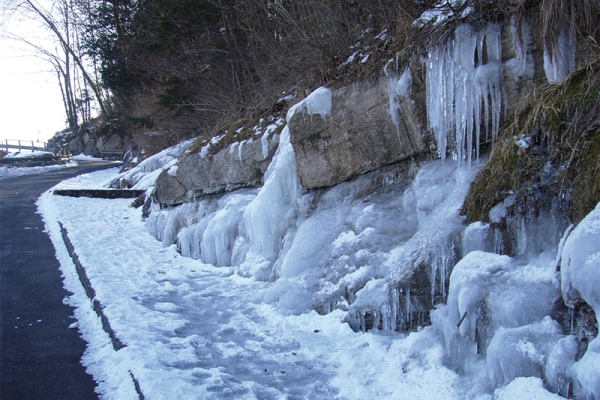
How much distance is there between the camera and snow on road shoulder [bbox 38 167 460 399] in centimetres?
365

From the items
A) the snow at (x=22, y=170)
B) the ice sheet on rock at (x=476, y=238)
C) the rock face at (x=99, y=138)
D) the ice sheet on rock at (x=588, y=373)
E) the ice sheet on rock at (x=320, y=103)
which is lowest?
the ice sheet on rock at (x=588, y=373)

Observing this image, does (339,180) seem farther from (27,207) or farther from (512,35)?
(27,207)

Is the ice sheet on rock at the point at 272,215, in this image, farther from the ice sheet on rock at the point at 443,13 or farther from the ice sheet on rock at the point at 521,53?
the ice sheet on rock at the point at 521,53

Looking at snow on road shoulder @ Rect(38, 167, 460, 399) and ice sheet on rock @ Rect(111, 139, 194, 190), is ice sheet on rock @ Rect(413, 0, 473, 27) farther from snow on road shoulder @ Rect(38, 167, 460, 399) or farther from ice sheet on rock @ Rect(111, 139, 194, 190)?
ice sheet on rock @ Rect(111, 139, 194, 190)

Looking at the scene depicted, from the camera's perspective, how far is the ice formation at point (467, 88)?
463 cm

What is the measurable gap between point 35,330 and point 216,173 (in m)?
4.29

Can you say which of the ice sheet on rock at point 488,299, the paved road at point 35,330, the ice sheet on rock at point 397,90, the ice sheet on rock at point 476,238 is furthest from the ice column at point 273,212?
the ice sheet on rock at point 488,299

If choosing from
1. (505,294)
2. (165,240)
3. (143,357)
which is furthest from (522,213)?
(165,240)

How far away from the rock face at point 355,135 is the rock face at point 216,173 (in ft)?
4.40

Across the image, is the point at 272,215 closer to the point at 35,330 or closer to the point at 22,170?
the point at 35,330

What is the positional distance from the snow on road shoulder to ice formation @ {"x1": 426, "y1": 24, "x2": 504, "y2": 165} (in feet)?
6.64

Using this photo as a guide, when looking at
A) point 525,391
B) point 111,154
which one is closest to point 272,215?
point 525,391

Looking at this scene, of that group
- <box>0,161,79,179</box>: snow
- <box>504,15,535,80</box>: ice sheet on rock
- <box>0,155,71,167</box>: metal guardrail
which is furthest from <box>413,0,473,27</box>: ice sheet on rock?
<box>0,155,71,167</box>: metal guardrail

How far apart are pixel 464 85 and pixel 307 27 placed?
443 cm
